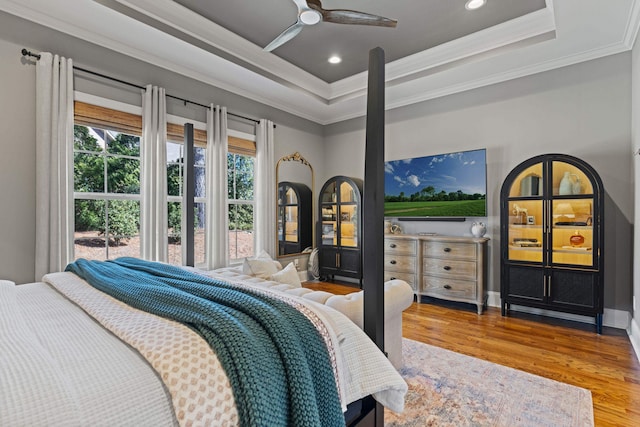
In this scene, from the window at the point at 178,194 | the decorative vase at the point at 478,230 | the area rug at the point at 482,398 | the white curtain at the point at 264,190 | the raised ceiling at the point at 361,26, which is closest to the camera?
the area rug at the point at 482,398

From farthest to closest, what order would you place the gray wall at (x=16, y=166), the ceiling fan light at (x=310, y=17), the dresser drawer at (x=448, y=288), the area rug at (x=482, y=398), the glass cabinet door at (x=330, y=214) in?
the glass cabinet door at (x=330, y=214)
the dresser drawer at (x=448, y=288)
the gray wall at (x=16, y=166)
the ceiling fan light at (x=310, y=17)
the area rug at (x=482, y=398)

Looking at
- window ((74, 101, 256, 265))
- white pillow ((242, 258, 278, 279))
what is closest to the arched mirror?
window ((74, 101, 256, 265))

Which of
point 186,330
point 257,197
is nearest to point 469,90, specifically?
point 257,197

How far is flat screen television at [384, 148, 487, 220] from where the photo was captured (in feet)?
12.9

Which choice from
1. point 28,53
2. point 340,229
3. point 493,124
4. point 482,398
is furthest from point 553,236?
point 28,53

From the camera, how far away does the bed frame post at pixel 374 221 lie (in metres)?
1.39

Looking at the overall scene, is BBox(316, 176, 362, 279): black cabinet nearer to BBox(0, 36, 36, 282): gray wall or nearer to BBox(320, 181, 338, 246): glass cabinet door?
BBox(320, 181, 338, 246): glass cabinet door

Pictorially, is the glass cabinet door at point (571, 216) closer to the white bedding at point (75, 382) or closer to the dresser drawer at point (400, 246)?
the dresser drawer at point (400, 246)

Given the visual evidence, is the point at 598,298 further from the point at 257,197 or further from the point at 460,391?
the point at 257,197

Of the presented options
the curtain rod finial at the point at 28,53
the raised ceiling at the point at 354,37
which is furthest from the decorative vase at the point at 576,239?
the curtain rod finial at the point at 28,53

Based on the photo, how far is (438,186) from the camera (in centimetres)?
423

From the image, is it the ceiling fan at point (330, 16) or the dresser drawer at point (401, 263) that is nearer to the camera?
the ceiling fan at point (330, 16)

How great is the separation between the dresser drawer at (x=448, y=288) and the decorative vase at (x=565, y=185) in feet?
4.23

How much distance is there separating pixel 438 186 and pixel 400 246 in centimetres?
93
